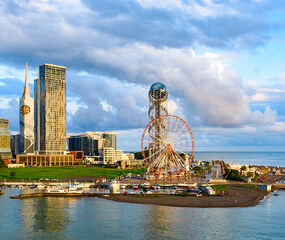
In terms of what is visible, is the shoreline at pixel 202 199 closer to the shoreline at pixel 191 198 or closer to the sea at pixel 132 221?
the shoreline at pixel 191 198

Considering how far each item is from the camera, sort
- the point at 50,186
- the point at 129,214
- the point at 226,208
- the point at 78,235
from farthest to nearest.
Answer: the point at 50,186 → the point at 226,208 → the point at 129,214 → the point at 78,235

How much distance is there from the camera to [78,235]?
68.0 meters

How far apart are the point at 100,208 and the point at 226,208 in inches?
1328

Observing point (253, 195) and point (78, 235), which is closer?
point (78, 235)

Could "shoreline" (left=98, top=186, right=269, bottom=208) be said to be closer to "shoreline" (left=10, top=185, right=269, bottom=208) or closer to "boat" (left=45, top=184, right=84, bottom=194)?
"shoreline" (left=10, top=185, right=269, bottom=208)

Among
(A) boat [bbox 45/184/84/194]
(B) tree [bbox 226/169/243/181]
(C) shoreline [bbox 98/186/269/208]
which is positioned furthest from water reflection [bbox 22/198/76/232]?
(B) tree [bbox 226/169/243/181]

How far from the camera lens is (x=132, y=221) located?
7869 centimetres

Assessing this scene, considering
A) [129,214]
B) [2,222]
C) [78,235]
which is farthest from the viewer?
[129,214]

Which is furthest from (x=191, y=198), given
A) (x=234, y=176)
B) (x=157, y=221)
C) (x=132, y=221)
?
(x=234, y=176)

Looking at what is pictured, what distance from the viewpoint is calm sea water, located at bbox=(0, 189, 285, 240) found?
6850 cm

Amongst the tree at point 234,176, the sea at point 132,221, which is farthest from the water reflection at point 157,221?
the tree at point 234,176

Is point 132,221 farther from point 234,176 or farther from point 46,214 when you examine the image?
→ point 234,176

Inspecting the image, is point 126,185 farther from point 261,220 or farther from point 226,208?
point 261,220

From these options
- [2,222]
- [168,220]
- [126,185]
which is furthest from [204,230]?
[126,185]
